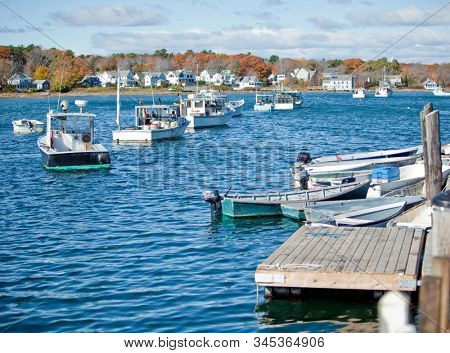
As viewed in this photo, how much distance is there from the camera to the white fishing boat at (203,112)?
235ft

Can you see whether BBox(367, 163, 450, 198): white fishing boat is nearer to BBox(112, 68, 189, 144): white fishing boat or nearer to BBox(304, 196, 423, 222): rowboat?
BBox(304, 196, 423, 222): rowboat

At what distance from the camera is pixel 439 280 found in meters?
9.86

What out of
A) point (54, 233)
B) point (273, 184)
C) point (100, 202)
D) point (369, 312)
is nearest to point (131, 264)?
point (54, 233)

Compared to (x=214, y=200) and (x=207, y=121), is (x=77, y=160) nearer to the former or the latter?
(x=214, y=200)

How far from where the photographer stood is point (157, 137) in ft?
185

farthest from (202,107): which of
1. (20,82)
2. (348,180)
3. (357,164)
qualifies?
(20,82)

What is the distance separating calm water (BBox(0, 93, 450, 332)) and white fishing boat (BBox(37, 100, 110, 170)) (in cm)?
96

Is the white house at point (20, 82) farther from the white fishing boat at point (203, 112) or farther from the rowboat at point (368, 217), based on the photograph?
the rowboat at point (368, 217)

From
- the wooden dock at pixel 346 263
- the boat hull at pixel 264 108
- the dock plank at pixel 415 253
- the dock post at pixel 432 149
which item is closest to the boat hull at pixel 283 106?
the boat hull at pixel 264 108

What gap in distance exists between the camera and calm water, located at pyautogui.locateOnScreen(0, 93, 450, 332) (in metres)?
15.7

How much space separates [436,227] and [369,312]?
4861 millimetres

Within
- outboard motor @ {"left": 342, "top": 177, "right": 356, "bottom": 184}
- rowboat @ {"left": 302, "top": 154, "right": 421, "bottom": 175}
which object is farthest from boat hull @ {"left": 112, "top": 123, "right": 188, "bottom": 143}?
outboard motor @ {"left": 342, "top": 177, "right": 356, "bottom": 184}

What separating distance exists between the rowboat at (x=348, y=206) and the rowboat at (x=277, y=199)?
1255mm

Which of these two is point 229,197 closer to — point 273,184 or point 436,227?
point 273,184
